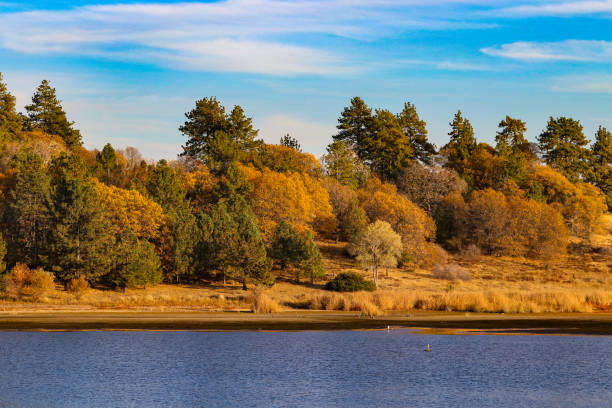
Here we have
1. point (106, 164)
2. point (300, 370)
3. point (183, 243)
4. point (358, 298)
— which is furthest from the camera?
point (106, 164)

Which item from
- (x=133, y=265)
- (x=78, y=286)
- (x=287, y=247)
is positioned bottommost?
(x=78, y=286)

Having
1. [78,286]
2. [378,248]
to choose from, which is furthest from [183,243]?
[378,248]

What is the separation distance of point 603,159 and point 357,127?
165 feet

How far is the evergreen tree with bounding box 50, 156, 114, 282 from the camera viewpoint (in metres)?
77.2

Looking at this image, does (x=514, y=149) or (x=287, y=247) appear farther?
(x=514, y=149)

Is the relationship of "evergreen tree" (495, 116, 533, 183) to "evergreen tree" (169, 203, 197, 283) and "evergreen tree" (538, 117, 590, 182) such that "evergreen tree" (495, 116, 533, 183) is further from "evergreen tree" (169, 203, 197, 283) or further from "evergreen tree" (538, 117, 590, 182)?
"evergreen tree" (169, 203, 197, 283)

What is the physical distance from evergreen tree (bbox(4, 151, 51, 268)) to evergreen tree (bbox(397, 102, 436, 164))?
278 feet

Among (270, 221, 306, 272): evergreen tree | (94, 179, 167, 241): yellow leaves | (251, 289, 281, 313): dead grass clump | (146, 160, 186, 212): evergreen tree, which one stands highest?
(146, 160, 186, 212): evergreen tree

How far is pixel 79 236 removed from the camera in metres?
78.5

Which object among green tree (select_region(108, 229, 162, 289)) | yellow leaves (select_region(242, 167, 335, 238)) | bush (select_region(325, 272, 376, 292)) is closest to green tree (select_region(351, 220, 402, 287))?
yellow leaves (select_region(242, 167, 335, 238))

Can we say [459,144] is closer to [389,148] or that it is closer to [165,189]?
[389,148]

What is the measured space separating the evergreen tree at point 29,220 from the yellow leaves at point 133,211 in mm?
6322

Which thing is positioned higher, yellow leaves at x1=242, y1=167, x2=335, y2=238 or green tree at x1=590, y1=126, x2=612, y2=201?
green tree at x1=590, y1=126, x2=612, y2=201

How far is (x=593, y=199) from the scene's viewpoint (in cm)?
13675
